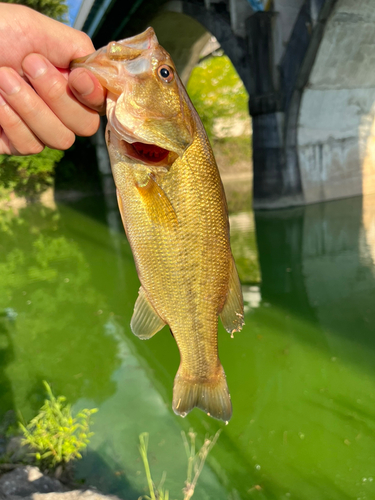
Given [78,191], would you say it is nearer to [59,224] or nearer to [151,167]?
[59,224]

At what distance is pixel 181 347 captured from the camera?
1843mm

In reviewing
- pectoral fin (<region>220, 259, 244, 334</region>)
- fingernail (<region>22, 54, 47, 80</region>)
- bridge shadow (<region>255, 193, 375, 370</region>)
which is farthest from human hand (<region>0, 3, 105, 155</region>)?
bridge shadow (<region>255, 193, 375, 370</region>)

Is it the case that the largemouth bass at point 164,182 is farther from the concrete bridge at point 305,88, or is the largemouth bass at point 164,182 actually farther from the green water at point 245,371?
the concrete bridge at point 305,88

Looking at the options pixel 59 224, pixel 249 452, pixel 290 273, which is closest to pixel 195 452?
pixel 249 452

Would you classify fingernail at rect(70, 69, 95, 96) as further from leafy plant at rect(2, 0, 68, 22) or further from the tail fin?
leafy plant at rect(2, 0, 68, 22)

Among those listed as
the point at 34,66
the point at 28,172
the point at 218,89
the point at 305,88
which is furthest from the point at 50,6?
the point at 34,66

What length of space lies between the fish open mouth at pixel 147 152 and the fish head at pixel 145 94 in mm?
38

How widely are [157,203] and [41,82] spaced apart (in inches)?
28.5

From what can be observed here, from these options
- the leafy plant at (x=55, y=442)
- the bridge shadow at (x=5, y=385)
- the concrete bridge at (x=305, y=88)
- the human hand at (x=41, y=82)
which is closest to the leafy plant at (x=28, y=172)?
the concrete bridge at (x=305, y=88)

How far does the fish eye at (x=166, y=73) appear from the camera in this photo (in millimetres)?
1540

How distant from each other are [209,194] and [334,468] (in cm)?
222

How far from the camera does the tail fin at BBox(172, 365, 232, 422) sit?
1.86 metres

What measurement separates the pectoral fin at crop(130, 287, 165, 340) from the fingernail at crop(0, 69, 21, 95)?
1001 millimetres

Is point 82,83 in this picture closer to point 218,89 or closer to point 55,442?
point 55,442
